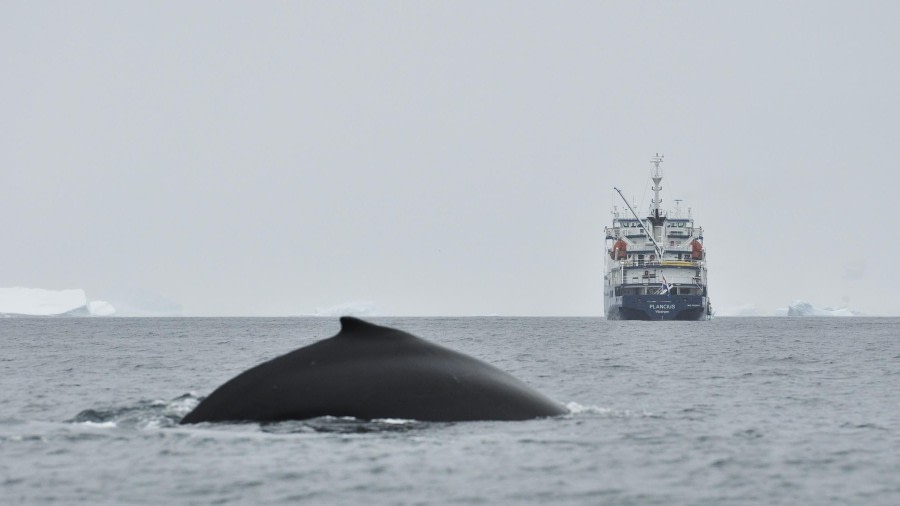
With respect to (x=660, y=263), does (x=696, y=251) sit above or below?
above

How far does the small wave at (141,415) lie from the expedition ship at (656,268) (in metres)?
107

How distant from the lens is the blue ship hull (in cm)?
12131

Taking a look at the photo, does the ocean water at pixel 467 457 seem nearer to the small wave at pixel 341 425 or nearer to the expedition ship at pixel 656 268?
the small wave at pixel 341 425

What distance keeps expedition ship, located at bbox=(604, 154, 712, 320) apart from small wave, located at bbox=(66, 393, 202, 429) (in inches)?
4223

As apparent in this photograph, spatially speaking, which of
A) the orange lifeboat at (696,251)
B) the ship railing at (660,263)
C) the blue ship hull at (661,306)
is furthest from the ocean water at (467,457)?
the orange lifeboat at (696,251)

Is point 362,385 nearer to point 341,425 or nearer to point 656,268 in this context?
point 341,425

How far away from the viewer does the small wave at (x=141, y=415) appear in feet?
48.8

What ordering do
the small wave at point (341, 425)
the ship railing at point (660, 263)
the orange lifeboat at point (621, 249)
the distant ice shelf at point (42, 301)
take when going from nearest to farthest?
1. the small wave at point (341, 425)
2. the ship railing at point (660, 263)
3. the orange lifeboat at point (621, 249)
4. the distant ice shelf at point (42, 301)

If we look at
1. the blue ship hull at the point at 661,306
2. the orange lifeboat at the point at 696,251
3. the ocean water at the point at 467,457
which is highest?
the orange lifeboat at the point at 696,251

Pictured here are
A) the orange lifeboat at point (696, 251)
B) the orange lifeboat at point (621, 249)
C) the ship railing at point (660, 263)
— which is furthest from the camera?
the orange lifeboat at point (696, 251)

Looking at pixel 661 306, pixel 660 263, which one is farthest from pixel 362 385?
pixel 660 263

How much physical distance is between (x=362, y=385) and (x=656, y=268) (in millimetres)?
112959

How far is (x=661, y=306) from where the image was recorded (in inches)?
4776

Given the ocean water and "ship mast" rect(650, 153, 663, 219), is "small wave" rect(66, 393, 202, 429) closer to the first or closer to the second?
the ocean water
